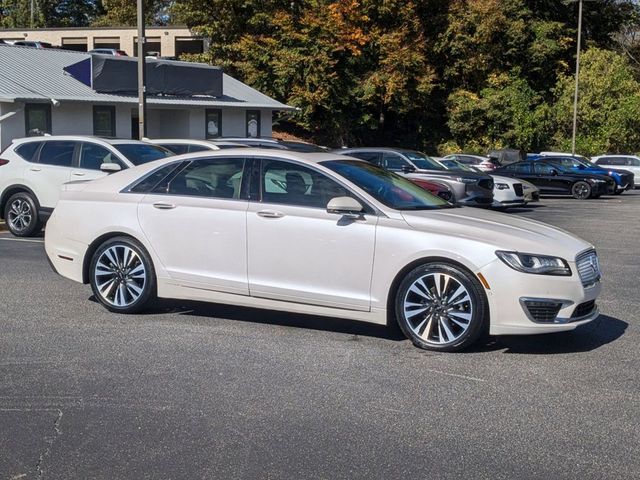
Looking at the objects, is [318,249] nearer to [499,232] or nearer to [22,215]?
[499,232]

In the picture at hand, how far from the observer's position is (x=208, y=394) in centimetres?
597

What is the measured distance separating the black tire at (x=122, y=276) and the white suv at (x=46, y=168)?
6.19 m

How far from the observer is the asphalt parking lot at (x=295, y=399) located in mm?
4801

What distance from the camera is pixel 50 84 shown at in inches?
1157

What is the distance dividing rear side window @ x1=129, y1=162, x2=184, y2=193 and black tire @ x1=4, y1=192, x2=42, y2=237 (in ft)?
22.9

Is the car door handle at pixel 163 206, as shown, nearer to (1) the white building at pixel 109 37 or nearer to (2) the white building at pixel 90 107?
(2) the white building at pixel 90 107

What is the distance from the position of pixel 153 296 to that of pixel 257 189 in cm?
146

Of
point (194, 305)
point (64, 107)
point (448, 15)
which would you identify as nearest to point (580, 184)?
point (64, 107)

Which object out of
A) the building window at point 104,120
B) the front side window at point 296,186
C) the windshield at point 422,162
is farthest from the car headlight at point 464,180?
the building window at point 104,120

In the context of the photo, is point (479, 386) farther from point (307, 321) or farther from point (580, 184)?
point (580, 184)

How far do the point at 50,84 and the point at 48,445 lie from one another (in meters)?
26.3

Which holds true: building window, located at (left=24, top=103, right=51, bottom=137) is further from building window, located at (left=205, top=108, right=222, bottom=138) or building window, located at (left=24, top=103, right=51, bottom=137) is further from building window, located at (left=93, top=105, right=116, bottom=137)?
building window, located at (left=205, top=108, right=222, bottom=138)

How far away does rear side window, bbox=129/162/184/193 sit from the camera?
8367mm

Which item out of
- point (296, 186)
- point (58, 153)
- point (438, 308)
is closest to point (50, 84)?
point (58, 153)
